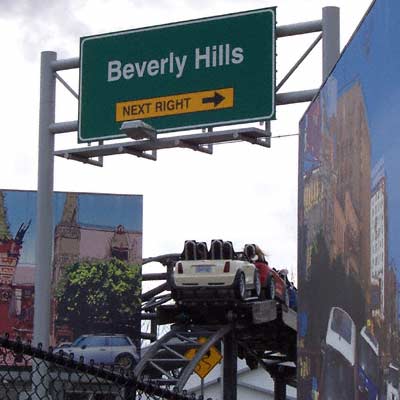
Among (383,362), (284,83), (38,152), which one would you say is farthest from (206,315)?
(383,362)

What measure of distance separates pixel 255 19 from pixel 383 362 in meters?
8.80

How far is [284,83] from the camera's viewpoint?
1653cm

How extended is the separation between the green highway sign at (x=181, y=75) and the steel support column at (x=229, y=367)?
10.8 metres

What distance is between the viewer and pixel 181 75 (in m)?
16.8

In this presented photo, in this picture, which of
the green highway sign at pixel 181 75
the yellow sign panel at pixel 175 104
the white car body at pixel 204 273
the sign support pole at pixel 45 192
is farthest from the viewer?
the white car body at pixel 204 273

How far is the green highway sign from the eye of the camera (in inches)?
649

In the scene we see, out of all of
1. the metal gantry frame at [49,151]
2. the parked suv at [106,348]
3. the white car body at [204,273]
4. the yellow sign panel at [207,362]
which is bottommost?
the parked suv at [106,348]

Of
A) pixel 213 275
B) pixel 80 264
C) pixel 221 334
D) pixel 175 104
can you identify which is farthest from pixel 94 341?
pixel 175 104

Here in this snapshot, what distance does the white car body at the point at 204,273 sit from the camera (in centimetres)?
2562

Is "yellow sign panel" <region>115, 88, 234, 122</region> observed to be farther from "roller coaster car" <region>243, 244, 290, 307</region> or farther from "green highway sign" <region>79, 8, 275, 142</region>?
"roller coaster car" <region>243, 244, 290, 307</region>

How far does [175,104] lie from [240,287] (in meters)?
8.94

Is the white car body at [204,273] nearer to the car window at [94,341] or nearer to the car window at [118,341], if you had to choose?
the car window at [118,341]

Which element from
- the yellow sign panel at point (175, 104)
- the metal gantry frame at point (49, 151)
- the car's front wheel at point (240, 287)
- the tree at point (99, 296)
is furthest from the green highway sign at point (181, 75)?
the tree at point (99, 296)

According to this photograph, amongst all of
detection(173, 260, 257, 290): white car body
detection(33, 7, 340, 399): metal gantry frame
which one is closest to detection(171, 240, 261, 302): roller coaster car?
detection(173, 260, 257, 290): white car body
